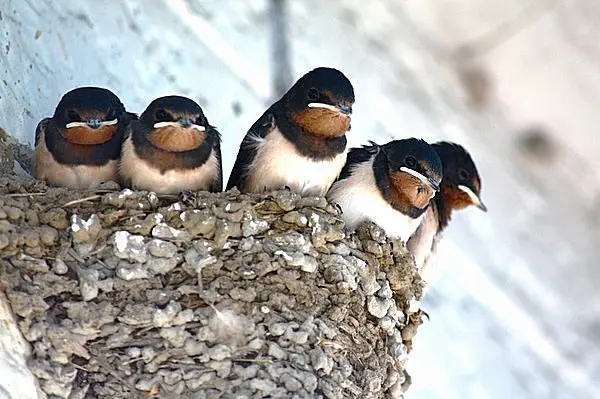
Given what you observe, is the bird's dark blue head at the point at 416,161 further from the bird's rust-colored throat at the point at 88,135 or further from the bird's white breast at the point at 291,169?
the bird's rust-colored throat at the point at 88,135

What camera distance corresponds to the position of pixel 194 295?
12.1 feet

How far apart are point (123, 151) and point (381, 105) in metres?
2.21

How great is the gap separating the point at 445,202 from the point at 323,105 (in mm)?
885

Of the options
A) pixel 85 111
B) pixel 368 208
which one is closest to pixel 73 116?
pixel 85 111

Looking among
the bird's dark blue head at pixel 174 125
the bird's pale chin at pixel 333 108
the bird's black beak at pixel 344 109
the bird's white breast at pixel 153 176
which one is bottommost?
the bird's white breast at pixel 153 176

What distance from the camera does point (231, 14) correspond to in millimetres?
5562

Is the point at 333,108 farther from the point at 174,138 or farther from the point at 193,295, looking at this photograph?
the point at 193,295

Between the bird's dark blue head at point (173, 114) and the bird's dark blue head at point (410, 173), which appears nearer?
the bird's dark blue head at point (173, 114)

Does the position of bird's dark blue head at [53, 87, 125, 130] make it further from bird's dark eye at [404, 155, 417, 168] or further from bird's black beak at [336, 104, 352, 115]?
bird's dark eye at [404, 155, 417, 168]

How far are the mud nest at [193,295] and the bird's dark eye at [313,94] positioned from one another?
298mm

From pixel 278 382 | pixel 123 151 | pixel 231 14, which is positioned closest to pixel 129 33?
pixel 231 14

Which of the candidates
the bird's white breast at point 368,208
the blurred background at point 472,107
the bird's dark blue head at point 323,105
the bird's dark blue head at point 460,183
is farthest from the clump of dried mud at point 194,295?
the blurred background at point 472,107

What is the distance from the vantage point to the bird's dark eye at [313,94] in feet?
12.9

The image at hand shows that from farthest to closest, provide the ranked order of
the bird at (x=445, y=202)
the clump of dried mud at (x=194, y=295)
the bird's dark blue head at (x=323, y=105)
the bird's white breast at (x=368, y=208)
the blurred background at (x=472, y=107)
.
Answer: the blurred background at (x=472, y=107), the bird at (x=445, y=202), the bird's white breast at (x=368, y=208), the bird's dark blue head at (x=323, y=105), the clump of dried mud at (x=194, y=295)
